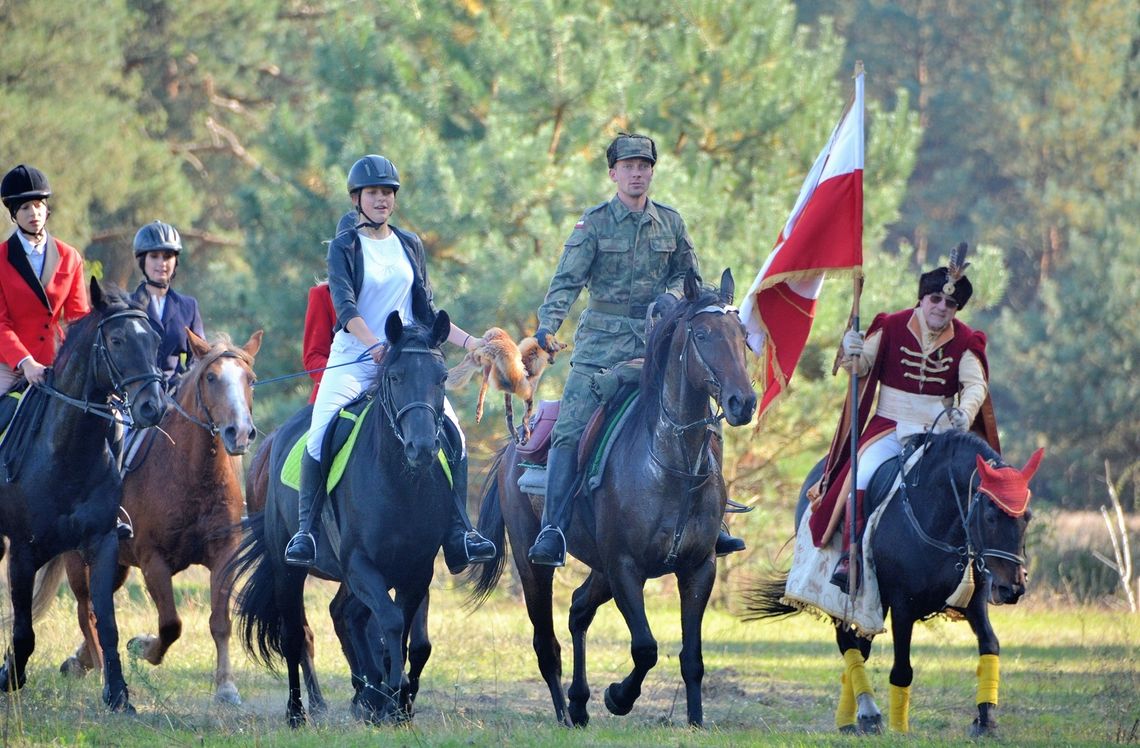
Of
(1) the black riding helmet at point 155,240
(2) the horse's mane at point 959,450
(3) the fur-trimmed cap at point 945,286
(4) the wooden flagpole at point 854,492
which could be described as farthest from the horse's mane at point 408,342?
(1) the black riding helmet at point 155,240

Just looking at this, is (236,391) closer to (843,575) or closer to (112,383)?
(112,383)

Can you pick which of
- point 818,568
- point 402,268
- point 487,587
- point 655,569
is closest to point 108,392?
point 402,268

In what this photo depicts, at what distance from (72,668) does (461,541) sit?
14.2 feet

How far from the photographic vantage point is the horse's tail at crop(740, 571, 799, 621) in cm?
1066

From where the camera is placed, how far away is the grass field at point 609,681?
838cm

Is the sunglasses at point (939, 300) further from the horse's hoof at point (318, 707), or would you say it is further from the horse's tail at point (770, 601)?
the horse's hoof at point (318, 707)

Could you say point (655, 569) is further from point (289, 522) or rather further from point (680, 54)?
point (680, 54)

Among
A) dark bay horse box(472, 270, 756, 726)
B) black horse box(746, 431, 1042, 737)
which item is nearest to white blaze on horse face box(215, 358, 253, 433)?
dark bay horse box(472, 270, 756, 726)

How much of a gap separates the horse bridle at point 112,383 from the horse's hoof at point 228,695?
2153 mm

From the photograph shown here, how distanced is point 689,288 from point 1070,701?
5.08m

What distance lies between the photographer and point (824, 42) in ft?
77.0

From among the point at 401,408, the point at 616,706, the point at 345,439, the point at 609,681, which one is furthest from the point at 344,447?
the point at 609,681

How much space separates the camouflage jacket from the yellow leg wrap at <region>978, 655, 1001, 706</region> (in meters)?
2.88

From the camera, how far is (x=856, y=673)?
9.73 meters
